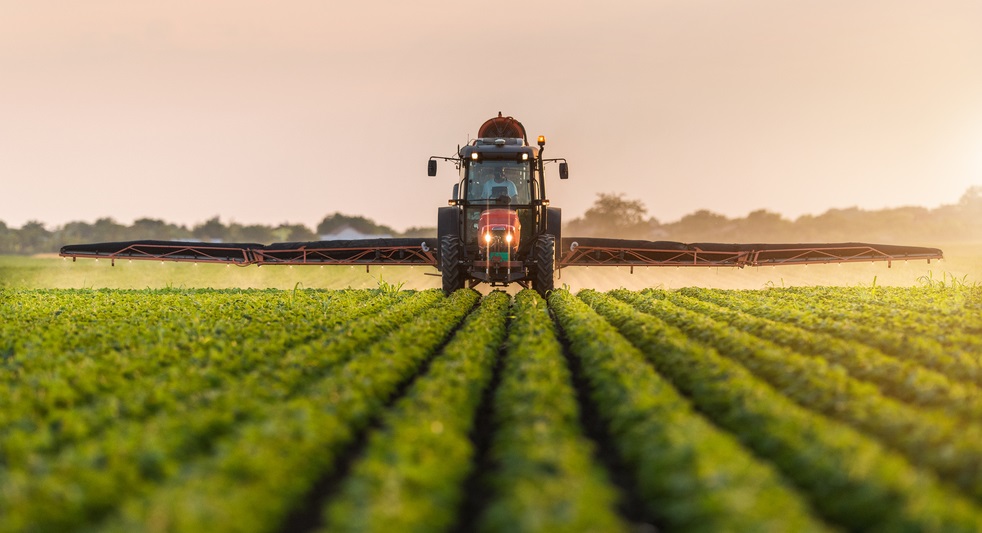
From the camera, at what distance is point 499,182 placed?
20.1 meters

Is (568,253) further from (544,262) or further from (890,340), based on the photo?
(890,340)

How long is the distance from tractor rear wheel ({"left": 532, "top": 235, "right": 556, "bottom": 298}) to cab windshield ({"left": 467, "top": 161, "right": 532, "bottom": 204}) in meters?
1.09

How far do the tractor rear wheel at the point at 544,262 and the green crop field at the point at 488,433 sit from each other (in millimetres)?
8077

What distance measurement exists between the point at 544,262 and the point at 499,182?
231 centimetres

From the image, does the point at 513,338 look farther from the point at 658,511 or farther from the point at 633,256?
the point at 633,256

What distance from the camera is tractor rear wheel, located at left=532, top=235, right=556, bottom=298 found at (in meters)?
19.9

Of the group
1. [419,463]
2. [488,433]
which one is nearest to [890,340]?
[488,433]

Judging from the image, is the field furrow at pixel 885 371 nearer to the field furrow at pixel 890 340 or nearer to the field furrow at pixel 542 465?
the field furrow at pixel 890 340

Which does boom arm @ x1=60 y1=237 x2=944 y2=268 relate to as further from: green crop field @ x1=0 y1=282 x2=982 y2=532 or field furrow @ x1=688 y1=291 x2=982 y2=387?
green crop field @ x1=0 y1=282 x2=982 y2=532

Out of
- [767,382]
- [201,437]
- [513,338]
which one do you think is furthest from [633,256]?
[201,437]

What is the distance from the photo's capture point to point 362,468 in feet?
16.7

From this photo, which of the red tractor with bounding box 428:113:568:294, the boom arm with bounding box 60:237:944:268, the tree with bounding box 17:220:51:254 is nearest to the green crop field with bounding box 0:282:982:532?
the red tractor with bounding box 428:113:568:294

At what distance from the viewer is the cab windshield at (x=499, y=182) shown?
19906mm

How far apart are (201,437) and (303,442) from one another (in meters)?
0.98
